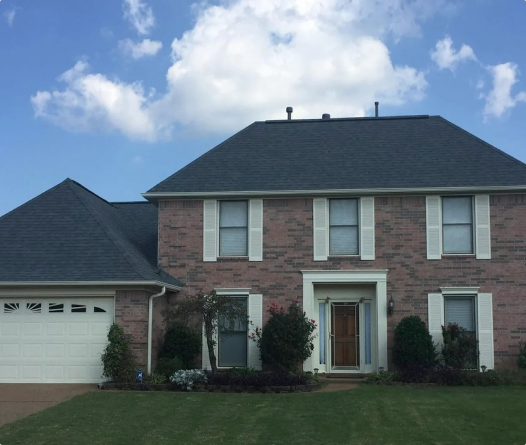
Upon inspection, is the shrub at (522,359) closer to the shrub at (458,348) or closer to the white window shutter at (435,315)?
the shrub at (458,348)

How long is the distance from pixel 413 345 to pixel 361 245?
2.97 meters

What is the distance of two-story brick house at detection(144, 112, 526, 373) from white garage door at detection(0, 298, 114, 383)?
2.71 metres

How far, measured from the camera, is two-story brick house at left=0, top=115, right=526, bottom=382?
18625 mm

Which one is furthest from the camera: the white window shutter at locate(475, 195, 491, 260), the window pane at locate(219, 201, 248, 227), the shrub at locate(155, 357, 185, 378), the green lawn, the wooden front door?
the window pane at locate(219, 201, 248, 227)

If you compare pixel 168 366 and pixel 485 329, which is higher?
pixel 485 329

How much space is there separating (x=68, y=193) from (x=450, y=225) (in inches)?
415

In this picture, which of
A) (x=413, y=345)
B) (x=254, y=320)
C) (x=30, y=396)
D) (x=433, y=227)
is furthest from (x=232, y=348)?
(x=433, y=227)

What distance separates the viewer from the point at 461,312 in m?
18.9

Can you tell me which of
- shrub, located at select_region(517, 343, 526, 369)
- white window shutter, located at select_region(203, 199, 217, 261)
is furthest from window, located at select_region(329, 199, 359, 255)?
shrub, located at select_region(517, 343, 526, 369)

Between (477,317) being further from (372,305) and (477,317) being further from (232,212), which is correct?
(232,212)

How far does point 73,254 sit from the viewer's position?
18.2 m

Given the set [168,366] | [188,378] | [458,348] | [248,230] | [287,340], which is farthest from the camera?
[248,230]

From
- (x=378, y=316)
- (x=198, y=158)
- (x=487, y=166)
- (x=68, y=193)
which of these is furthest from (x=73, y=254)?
(x=487, y=166)

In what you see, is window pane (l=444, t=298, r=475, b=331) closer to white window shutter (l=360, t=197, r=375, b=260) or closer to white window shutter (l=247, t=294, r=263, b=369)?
white window shutter (l=360, t=197, r=375, b=260)
